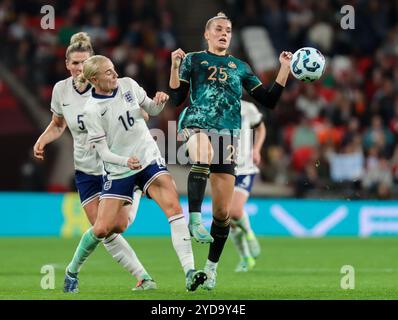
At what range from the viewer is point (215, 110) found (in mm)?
9555

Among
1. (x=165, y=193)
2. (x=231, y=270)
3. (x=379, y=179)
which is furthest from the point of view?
(x=379, y=179)

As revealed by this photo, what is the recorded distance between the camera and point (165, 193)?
9.23 m

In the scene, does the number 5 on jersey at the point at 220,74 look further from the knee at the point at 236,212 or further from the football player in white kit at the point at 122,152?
the knee at the point at 236,212

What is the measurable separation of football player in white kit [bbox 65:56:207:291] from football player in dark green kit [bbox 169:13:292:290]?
27 centimetres

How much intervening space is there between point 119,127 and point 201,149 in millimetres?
716

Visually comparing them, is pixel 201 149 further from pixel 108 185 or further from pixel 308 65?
pixel 308 65

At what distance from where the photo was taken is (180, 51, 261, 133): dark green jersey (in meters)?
9.55

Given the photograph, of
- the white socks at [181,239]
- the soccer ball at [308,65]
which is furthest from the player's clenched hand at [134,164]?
the soccer ball at [308,65]

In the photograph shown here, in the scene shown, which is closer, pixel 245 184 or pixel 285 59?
pixel 285 59

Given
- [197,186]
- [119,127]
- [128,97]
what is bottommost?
[197,186]

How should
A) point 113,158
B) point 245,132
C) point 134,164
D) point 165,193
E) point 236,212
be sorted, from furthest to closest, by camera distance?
point 245,132, point 236,212, point 165,193, point 113,158, point 134,164

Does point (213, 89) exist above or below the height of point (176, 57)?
below

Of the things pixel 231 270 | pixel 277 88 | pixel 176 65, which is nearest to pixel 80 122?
pixel 176 65
